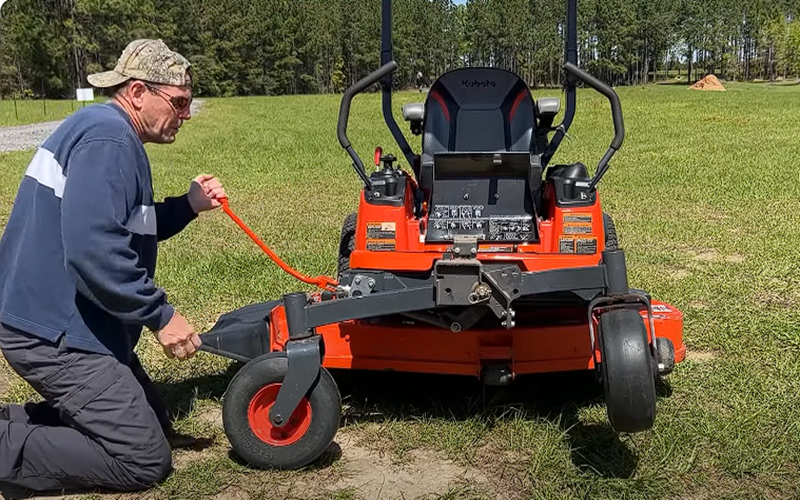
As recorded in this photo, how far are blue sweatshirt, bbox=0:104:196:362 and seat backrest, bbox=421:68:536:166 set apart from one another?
1889mm

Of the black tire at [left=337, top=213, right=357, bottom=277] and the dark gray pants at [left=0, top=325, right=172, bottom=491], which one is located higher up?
the black tire at [left=337, top=213, right=357, bottom=277]

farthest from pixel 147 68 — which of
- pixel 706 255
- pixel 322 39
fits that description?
pixel 322 39

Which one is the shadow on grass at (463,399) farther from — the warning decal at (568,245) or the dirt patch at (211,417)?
the warning decal at (568,245)

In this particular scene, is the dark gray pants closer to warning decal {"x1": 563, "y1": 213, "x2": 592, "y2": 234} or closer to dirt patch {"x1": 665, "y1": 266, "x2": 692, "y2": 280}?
warning decal {"x1": 563, "y1": 213, "x2": 592, "y2": 234}

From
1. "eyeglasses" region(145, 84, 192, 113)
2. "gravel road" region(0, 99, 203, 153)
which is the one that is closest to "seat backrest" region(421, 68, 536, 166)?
"eyeglasses" region(145, 84, 192, 113)

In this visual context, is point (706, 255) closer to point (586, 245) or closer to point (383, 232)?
point (586, 245)

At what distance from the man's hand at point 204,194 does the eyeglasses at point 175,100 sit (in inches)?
18.4

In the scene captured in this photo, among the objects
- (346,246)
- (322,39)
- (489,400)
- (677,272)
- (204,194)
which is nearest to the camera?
(204,194)

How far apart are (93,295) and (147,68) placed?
83 cm

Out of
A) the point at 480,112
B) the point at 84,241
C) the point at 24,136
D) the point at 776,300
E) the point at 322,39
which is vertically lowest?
the point at 776,300

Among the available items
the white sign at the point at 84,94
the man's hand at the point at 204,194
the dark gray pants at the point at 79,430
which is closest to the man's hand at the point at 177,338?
the dark gray pants at the point at 79,430

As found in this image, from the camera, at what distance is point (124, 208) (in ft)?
9.56

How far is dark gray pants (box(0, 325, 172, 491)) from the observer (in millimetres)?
3035

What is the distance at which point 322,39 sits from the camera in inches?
2970
